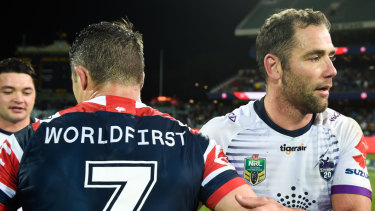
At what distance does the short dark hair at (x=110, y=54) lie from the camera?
161cm

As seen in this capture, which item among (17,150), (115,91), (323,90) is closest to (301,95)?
(323,90)

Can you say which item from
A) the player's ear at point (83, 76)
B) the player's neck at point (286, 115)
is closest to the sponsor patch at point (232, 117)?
the player's neck at point (286, 115)

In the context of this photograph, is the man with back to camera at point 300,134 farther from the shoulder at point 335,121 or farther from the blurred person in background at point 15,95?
the blurred person in background at point 15,95

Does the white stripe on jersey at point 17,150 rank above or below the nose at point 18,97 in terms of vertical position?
below

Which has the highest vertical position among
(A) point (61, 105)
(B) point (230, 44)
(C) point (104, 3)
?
(C) point (104, 3)

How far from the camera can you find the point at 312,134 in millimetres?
2221

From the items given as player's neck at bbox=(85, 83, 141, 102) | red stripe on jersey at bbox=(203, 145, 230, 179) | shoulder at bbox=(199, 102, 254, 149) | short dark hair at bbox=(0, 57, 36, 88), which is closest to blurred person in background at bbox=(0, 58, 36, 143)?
short dark hair at bbox=(0, 57, 36, 88)

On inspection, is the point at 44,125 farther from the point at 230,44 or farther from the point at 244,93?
the point at 230,44

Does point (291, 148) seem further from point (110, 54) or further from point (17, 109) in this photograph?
point (17, 109)

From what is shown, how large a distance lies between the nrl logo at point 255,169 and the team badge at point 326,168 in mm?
325

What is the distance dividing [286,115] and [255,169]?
384mm

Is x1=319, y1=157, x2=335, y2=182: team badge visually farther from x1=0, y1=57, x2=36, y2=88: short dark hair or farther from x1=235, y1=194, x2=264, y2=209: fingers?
x1=0, y1=57, x2=36, y2=88: short dark hair

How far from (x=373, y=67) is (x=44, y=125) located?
2682 centimetres

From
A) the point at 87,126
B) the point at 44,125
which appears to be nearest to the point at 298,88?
the point at 87,126
